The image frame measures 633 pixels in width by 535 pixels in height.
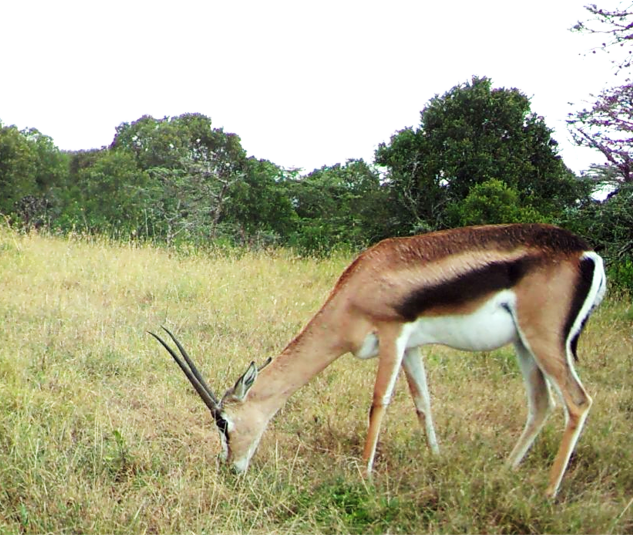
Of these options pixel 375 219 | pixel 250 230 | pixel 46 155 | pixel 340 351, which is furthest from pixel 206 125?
pixel 340 351

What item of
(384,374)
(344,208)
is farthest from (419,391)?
(344,208)

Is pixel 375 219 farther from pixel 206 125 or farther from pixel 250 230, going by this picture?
pixel 206 125

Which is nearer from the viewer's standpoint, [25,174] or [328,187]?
[328,187]

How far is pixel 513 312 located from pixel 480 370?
2.38 m

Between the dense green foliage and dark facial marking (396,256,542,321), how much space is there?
10.6 feet

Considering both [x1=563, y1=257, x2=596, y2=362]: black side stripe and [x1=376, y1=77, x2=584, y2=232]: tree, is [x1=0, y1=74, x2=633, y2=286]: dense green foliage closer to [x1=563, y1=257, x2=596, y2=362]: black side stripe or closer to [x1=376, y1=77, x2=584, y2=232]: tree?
[x1=376, y1=77, x2=584, y2=232]: tree

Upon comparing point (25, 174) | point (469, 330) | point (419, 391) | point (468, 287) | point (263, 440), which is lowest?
point (263, 440)

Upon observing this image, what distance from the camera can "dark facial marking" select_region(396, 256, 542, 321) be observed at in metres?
4.11

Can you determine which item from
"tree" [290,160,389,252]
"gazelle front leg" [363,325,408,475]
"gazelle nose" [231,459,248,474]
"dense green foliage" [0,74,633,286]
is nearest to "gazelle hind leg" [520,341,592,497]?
"gazelle front leg" [363,325,408,475]

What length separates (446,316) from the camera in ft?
13.8

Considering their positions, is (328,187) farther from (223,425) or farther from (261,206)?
(223,425)

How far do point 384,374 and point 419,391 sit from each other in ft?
1.81

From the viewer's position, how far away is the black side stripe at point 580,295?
4016mm

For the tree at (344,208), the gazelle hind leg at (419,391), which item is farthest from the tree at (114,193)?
the gazelle hind leg at (419,391)
